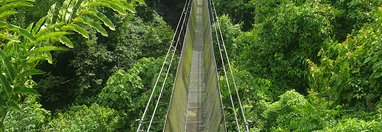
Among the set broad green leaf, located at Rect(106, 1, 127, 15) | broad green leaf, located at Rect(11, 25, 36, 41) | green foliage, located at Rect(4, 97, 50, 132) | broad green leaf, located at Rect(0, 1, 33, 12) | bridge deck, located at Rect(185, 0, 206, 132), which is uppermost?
broad green leaf, located at Rect(0, 1, 33, 12)

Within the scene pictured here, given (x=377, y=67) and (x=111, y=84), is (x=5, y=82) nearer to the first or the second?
(x=377, y=67)

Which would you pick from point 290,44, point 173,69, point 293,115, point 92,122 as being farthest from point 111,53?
point 293,115

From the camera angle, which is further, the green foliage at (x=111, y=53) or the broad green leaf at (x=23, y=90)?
the green foliage at (x=111, y=53)

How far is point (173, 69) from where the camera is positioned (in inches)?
289

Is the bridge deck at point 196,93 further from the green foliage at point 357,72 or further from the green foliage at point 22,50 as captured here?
the green foliage at point 22,50

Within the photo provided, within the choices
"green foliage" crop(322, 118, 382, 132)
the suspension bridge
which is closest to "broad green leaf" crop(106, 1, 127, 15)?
the suspension bridge

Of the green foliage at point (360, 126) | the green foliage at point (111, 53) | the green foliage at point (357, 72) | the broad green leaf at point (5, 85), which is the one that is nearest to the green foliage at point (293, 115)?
the green foliage at point (357, 72)

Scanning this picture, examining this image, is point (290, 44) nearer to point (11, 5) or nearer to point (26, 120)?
point (26, 120)

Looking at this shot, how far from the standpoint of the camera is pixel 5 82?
564 mm

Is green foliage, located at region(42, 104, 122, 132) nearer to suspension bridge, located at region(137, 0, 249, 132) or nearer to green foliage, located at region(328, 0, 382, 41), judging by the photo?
suspension bridge, located at region(137, 0, 249, 132)

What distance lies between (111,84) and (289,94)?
108 inches

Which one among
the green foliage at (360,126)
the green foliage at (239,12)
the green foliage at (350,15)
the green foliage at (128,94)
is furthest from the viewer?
the green foliage at (239,12)

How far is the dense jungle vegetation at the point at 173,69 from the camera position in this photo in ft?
2.03

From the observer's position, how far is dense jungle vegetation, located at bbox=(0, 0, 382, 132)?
0.62 meters
